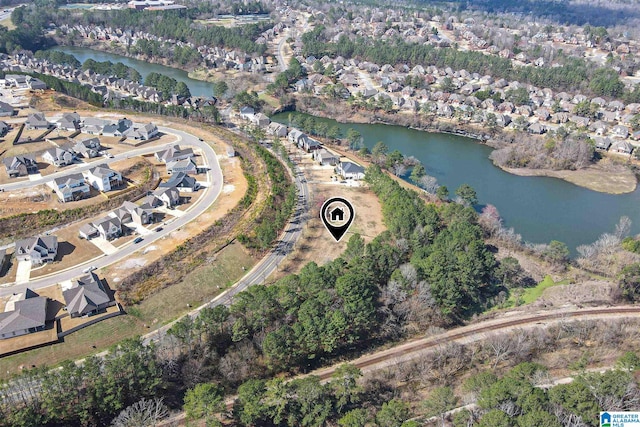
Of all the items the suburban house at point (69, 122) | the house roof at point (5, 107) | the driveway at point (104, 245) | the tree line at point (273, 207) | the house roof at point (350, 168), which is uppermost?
the house roof at point (5, 107)

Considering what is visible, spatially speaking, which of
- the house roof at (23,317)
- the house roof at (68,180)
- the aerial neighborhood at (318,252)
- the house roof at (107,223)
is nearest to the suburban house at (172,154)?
the aerial neighborhood at (318,252)

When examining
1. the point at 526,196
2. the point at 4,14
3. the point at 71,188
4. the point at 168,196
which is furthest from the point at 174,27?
the point at 526,196

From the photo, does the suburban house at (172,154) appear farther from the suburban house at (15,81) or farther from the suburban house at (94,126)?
the suburban house at (15,81)

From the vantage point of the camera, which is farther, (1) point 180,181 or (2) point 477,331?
(1) point 180,181

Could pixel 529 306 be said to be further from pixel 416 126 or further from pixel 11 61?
pixel 11 61

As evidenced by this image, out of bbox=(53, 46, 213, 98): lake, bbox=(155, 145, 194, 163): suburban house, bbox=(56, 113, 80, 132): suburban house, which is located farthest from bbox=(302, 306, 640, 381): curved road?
bbox=(53, 46, 213, 98): lake

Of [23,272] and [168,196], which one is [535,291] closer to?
[168,196]

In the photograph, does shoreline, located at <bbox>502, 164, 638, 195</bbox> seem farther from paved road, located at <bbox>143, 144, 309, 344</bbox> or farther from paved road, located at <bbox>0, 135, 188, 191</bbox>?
paved road, located at <bbox>0, 135, 188, 191</bbox>

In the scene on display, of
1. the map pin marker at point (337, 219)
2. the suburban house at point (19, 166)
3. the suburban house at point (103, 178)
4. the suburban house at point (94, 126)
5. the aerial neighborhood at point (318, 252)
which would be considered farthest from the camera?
the suburban house at point (94, 126)
